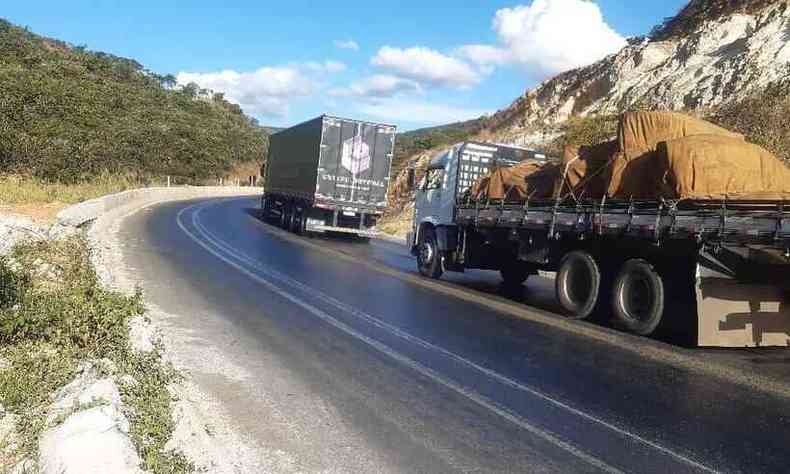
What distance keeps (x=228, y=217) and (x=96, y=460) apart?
27.6 metres

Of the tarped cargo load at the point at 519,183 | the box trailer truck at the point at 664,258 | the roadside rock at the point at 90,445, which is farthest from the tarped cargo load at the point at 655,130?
the roadside rock at the point at 90,445

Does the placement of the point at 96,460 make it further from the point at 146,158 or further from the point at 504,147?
the point at 146,158

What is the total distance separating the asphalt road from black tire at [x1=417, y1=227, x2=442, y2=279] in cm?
304

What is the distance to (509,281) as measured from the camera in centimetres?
1517

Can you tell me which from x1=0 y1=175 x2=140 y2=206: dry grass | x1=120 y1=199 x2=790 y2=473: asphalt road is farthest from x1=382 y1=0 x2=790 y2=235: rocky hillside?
x1=120 y1=199 x2=790 y2=473: asphalt road

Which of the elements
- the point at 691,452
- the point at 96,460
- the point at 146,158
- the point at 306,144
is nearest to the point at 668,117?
the point at 691,452

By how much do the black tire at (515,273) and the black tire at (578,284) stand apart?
303cm

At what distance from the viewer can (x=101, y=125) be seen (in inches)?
2064

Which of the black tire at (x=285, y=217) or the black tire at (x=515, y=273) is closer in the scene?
the black tire at (x=515, y=273)

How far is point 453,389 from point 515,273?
8.61m

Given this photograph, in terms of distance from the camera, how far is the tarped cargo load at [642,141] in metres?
10.2

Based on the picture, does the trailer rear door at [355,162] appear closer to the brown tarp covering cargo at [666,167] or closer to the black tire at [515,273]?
the black tire at [515,273]

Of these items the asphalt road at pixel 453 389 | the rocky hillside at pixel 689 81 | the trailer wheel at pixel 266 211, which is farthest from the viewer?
the trailer wheel at pixel 266 211

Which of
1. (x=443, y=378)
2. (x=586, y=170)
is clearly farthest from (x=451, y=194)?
(x=443, y=378)
